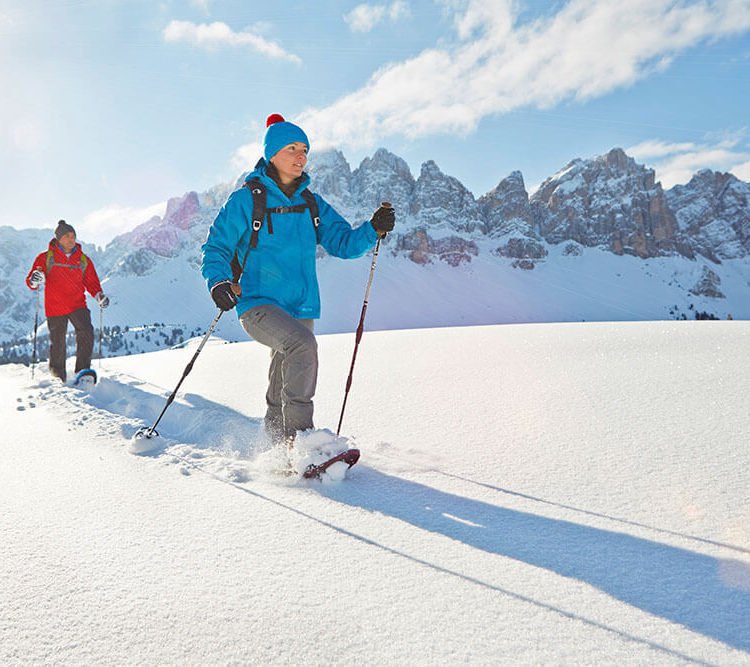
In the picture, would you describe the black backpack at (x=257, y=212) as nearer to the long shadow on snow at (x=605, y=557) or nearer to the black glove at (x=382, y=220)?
the black glove at (x=382, y=220)

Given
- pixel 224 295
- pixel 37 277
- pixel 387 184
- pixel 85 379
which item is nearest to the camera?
pixel 224 295

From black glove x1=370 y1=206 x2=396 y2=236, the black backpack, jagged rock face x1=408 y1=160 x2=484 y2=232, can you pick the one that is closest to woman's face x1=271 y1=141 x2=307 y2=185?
the black backpack

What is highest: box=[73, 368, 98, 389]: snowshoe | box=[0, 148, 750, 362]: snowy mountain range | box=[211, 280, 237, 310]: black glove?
box=[0, 148, 750, 362]: snowy mountain range

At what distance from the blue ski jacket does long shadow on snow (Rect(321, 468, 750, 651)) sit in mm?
1686

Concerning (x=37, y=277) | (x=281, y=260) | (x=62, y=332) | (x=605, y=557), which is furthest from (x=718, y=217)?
(x=605, y=557)

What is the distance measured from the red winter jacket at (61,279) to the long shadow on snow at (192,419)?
2390 mm

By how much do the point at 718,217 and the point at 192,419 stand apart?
24049 centimetres

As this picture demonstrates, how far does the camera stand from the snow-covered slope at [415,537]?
127 cm

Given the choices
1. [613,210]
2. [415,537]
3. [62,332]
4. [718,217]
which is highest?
[718,217]

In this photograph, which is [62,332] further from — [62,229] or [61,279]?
[62,229]

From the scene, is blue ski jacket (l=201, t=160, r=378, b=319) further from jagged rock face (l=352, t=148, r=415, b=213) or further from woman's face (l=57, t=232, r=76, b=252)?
jagged rock face (l=352, t=148, r=415, b=213)

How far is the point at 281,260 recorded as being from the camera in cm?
357

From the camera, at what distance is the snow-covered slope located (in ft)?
4.15

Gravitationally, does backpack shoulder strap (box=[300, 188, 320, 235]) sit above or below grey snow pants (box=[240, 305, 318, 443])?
above
